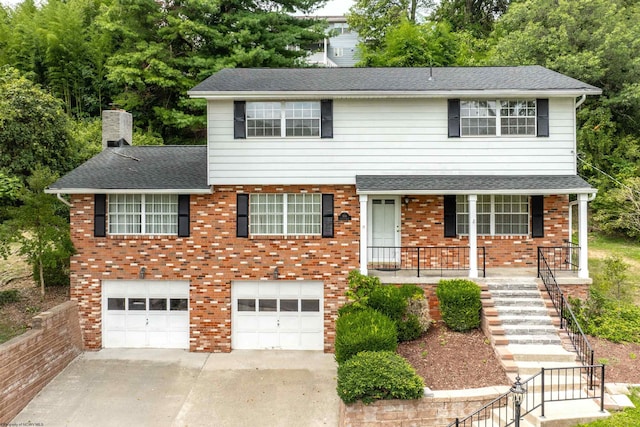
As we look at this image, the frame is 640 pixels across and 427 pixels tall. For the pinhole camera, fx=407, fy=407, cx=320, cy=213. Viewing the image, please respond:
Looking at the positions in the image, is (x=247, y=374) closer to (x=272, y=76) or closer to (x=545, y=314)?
(x=545, y=314)

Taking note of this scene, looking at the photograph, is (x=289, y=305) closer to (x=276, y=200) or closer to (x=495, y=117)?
(x=276, y=200)

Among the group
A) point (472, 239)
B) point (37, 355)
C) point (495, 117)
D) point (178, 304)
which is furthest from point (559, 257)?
point (37, 355)

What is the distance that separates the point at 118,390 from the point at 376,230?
25.8ft

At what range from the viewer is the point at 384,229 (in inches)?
481

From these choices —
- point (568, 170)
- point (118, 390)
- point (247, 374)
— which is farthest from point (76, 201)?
point (568, 170)

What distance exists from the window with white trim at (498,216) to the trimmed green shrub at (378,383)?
5.66m

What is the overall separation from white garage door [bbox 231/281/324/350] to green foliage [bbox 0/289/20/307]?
20.7 ft

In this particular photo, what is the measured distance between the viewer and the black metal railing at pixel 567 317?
28.5 ft

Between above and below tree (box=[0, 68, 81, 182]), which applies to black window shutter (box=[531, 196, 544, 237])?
below

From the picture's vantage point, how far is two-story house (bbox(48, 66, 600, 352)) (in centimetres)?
1123

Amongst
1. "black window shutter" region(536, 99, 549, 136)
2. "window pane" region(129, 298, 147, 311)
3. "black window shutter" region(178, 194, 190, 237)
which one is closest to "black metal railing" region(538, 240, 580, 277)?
"black window shutter" region(536, 99, 549, 136)

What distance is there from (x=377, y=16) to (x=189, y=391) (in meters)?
29.8

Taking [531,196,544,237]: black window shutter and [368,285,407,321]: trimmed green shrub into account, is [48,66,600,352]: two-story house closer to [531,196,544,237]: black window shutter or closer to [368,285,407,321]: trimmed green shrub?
[531,196,544,237]: black window shutter

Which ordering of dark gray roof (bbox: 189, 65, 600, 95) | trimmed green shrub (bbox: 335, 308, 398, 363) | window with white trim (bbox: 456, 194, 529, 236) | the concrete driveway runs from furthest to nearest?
window with white trim (bbox: 456, 194, 529, 236) → dark gray roof (bbox: 189, 65, 600, 95) → the concrete driveway → trimmed green shrub (bbox: 335, 308, 398, 363)
